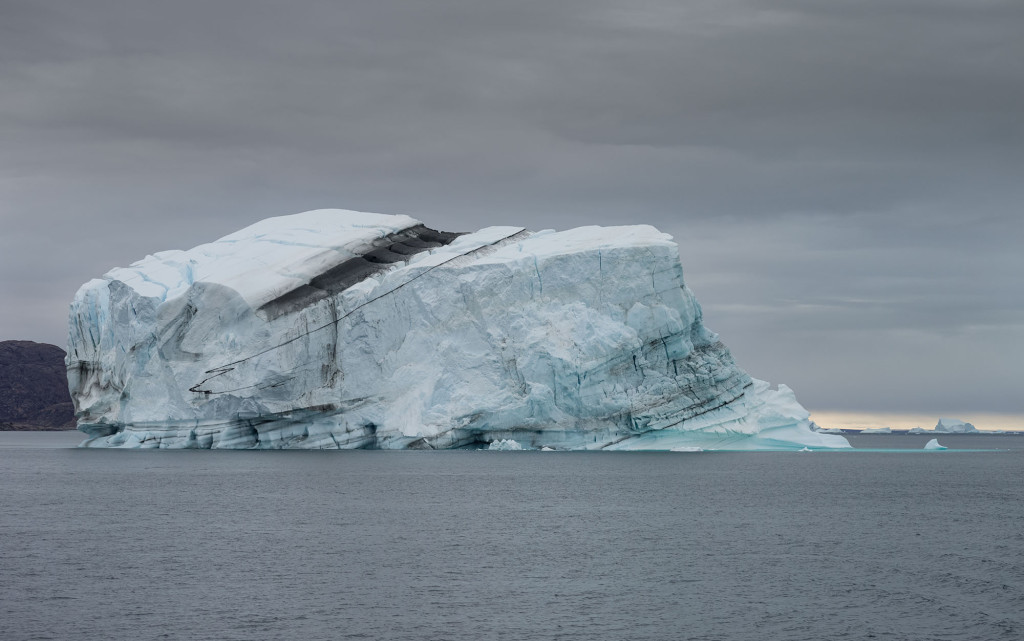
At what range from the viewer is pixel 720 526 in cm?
2542

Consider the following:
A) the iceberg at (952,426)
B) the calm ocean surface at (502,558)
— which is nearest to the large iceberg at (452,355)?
the calm ocean surface at (502,558)

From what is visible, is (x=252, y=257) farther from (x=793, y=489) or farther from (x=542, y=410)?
(x=793, y=489)

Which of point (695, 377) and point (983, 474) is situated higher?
point (695, 377)

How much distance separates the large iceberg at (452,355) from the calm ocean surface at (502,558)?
208 inches

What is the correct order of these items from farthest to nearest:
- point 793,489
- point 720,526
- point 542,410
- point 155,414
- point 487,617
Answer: point 155,414 → point 542,410 → point 793,489 → point 720,526 → point 487,617

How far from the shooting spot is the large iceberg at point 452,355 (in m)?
42.2

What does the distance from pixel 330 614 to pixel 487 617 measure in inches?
87.6

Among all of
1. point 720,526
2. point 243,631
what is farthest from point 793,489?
point 243,631

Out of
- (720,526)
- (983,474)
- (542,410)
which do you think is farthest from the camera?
(983,474)

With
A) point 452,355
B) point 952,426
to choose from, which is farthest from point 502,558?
point 952,426

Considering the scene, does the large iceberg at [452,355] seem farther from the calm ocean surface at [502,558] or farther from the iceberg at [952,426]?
the iceberg at [952,426]

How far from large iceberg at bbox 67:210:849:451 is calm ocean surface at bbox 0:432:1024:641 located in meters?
5.29

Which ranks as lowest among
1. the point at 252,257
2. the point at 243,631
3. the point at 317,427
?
the point at 243,631

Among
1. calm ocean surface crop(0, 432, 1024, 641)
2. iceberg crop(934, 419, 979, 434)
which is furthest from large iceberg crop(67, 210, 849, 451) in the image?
iceberg crop(934, 419, 979, 434)
